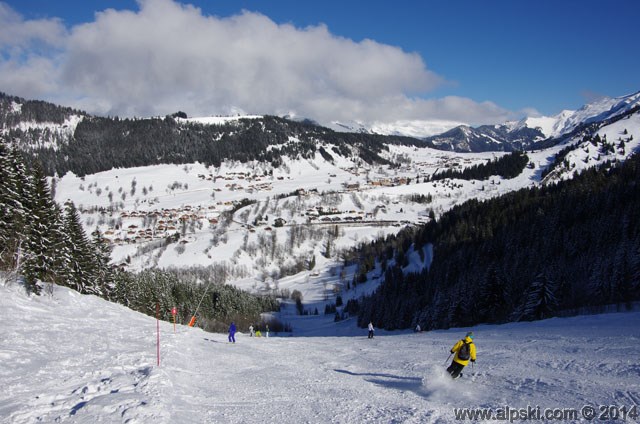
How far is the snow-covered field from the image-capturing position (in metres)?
11.2

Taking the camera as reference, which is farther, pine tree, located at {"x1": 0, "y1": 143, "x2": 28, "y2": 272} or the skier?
pine tree, located at {"x1": 0, "y1": 143, "x2": 28, "y2": 272}

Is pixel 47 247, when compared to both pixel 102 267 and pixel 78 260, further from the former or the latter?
pixel 102 267

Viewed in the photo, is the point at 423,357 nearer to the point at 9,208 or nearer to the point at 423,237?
the point at 9,208

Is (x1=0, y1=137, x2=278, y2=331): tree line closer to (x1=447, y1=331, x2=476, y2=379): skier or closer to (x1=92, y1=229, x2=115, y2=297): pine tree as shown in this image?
(x1=92, y1=229, x2=115, y2=297): pine tree

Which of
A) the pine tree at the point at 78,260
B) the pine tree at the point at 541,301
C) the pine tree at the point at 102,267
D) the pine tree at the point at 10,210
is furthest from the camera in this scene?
the pine tree at the point at 102,267

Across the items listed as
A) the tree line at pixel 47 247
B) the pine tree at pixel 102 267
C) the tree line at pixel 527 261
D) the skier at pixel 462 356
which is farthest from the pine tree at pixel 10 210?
the tree line at pixel 527 261

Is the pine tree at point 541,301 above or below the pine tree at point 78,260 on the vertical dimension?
below

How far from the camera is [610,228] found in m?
58.8

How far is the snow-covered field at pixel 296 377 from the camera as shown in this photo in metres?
11.2

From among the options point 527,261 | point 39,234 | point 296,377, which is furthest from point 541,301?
point 39,234

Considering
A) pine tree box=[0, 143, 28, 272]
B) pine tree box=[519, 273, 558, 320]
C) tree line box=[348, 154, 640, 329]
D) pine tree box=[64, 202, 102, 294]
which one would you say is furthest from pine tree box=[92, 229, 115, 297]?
pine tree box=[519, 273, 558, 320]

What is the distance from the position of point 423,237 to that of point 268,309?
176ft

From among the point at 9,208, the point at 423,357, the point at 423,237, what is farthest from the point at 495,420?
the point at 423,237

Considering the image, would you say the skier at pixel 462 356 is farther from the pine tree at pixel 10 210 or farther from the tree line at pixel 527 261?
the pine tree at pixel 10 210
